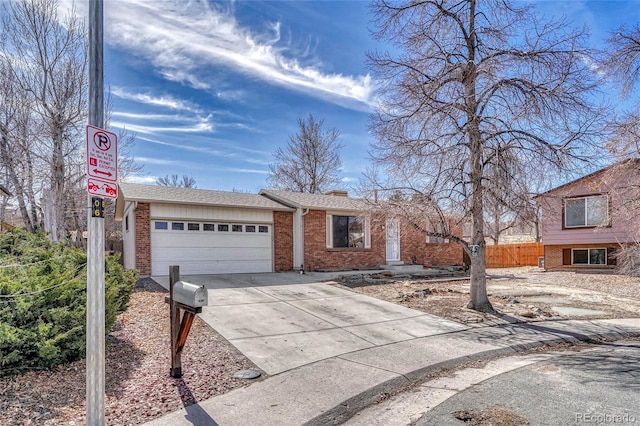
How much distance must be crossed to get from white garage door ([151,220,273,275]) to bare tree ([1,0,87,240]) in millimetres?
5826

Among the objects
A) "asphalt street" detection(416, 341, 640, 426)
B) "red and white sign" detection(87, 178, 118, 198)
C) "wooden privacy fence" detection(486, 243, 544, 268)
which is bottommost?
"wooden privacy fence" detection(486, 243, 544, 268)

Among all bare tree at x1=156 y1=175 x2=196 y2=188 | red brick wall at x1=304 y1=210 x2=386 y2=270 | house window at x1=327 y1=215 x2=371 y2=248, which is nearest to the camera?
red brick wall at x1=304 y1=210 x2=386 y2=270

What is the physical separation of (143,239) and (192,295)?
9.36 meters

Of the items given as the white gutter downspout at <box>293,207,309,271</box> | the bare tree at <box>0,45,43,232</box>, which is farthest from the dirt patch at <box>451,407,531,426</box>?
the bare tree at <box>0,45,43,232</box>

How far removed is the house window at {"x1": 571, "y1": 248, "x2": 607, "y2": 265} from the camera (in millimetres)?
18797

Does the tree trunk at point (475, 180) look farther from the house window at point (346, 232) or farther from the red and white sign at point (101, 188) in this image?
the red and white sign at point (101, 188)

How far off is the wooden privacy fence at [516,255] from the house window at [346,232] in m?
13.6

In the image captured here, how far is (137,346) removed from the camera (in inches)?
220

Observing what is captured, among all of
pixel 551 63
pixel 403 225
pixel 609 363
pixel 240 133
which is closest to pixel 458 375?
pixel 609 363

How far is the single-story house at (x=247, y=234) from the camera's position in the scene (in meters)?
12.6

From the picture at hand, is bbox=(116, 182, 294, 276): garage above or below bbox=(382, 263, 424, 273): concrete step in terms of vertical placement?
above

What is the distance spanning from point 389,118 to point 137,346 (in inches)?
273

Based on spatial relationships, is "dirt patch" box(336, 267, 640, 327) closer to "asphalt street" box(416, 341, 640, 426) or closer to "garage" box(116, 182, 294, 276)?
"asphalt street" box(416, 341, 640, 426)

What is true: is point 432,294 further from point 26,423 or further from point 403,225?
point 26,423
